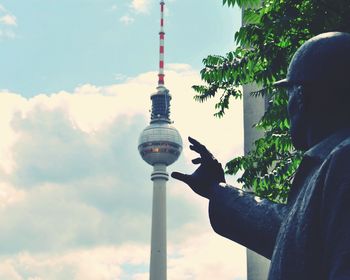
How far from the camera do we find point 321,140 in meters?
2.79

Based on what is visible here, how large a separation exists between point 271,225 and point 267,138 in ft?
29.1

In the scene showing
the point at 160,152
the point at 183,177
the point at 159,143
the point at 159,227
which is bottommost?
the point at 183,177

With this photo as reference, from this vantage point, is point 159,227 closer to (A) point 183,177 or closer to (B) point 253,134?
(B) point 253,134

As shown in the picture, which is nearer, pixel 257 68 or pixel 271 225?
pixel 271 225

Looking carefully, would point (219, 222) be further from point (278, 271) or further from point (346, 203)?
point (346, 203)

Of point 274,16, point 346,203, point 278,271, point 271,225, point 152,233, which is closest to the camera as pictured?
point 346,203

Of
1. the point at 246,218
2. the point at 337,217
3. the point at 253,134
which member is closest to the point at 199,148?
the point at 246,218

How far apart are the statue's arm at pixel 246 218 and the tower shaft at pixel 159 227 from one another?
103 m

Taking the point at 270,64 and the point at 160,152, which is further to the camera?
the point at 160,152

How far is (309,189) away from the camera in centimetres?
257

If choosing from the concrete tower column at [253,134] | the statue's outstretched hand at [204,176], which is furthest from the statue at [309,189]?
the concrete tower column at [253,134]

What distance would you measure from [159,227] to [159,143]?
1322cm

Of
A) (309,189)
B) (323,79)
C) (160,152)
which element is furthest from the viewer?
(160,152)

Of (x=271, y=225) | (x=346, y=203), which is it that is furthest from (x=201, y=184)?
(x=346, y=203)
